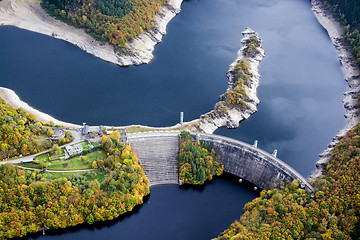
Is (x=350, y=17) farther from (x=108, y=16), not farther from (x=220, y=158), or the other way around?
(x=108, y=16)

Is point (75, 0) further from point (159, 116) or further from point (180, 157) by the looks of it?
point (180, 157)

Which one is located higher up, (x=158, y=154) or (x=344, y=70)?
(x=344, y=70)

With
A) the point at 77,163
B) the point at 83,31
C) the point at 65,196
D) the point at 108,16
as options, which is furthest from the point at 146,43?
the point at 65,196

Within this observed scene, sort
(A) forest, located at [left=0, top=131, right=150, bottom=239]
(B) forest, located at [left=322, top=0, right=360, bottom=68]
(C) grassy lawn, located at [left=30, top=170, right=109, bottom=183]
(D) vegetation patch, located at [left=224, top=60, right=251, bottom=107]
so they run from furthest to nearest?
(B) forest, located at [left=322, top=0, right=360, bottom=68]
(D) vegetation patch, located at [left=224, top=60, right=251, bottom=107]
(C) grassy lawn, located at [left=30, top=170, right=109, bottom=183]
(A) forest, located at [left=0, top=131, right=150, bottom=239]

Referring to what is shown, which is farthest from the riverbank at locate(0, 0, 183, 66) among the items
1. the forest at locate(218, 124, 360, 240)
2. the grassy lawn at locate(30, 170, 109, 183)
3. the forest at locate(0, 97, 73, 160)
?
the forest at locate(218, 124, 360, 240)

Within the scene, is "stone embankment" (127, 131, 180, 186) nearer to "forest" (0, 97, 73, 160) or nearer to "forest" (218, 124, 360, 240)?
"forest" (0, 97, 73, 160)

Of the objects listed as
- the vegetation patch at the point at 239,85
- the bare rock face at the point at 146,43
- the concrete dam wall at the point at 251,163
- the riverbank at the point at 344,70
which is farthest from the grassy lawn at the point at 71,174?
the bare rock face at the point at 146,43
